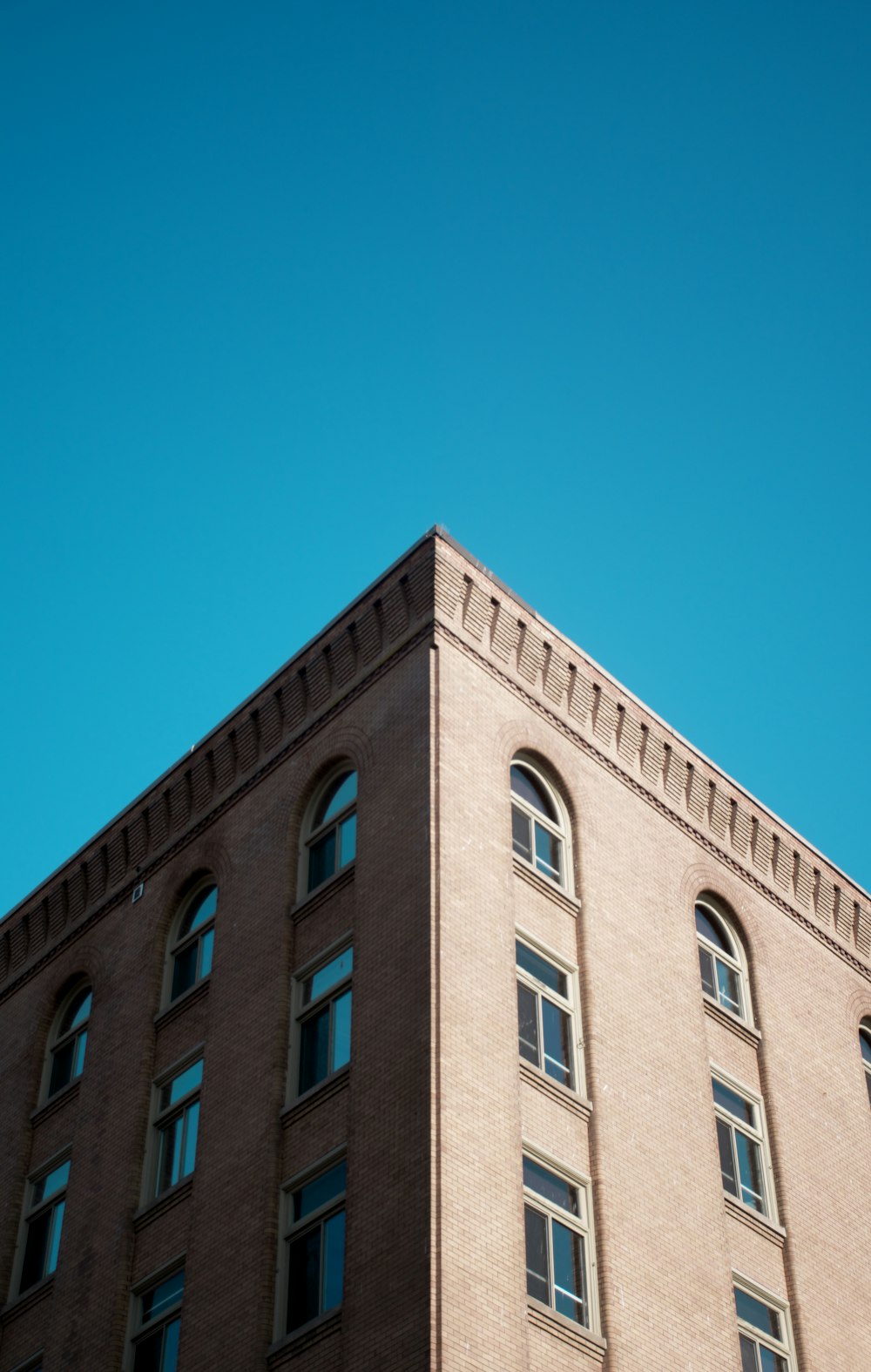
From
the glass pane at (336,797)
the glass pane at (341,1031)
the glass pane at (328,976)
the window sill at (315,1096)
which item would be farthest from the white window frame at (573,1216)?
the glass pane at (336,797)

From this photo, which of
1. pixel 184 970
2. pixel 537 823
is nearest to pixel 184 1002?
pixel 184 970

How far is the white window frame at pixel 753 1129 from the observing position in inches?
1204

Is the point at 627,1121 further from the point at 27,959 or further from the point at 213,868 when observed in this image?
the point at 27,959

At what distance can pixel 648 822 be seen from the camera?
1340 inches

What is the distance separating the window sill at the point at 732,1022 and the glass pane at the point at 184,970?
9050 millimetres

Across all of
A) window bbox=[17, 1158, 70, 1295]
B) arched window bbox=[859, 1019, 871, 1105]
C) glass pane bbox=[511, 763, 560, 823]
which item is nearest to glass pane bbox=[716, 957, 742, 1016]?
arched window bbox=[859, 1019, 871, 1105]

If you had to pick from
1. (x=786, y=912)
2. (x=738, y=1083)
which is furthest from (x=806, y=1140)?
(x=786, y=912)

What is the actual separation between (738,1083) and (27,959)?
1508 cm

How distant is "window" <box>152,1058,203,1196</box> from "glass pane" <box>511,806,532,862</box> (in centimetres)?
638

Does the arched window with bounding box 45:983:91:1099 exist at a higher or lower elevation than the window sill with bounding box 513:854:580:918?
higher

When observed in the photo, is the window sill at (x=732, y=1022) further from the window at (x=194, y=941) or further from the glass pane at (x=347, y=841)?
the window at (x=194, y=941)

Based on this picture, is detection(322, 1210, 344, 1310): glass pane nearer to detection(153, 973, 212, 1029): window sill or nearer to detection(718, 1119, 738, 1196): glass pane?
detection(153, 973, 212, 1029): window sill

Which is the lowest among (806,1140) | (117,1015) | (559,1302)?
(559,1302)

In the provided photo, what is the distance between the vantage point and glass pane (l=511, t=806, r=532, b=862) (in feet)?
101
